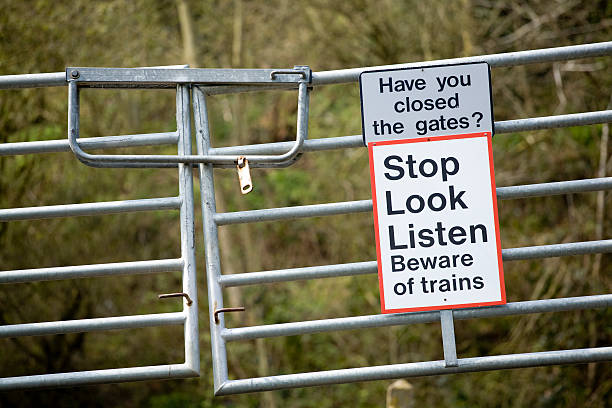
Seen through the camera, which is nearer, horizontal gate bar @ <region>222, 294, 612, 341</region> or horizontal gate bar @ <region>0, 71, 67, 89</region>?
horizontal gate bar @ <region>222, 294, 612, 341</region>

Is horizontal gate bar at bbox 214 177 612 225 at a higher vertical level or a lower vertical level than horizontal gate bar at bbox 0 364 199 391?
higher

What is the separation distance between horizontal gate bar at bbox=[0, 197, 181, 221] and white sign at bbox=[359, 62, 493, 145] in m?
0.83

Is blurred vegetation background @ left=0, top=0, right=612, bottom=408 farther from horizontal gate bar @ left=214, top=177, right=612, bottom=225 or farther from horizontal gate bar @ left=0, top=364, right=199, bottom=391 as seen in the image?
horizontal gate bar @ left=0, top=364, right=199, bottom=391

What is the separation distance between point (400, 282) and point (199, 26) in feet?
24.9

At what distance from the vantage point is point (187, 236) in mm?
2963

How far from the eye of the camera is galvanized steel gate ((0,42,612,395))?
9.46 ft

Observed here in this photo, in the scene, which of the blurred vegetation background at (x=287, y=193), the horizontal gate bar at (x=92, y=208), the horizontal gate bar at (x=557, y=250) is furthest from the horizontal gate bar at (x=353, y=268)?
the blurred vegetation background at (x=287, y=193)

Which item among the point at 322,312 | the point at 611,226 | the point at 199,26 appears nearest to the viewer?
the point at 611,226

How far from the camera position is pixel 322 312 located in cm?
886

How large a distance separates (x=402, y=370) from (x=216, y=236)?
88cm

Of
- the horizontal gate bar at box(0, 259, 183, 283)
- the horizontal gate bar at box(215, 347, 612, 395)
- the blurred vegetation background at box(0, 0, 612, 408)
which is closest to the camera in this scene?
the horizontal gate bar at box(215, 347, 612, 395)

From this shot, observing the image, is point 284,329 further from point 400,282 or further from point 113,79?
point 113,79

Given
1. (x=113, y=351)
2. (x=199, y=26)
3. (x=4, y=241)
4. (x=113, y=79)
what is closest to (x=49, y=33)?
(x=4, y=241)

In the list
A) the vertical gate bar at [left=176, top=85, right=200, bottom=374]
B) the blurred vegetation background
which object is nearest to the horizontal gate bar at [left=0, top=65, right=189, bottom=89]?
the vertical gate bar at [left=176, top=85, right=200, bottom=374]
